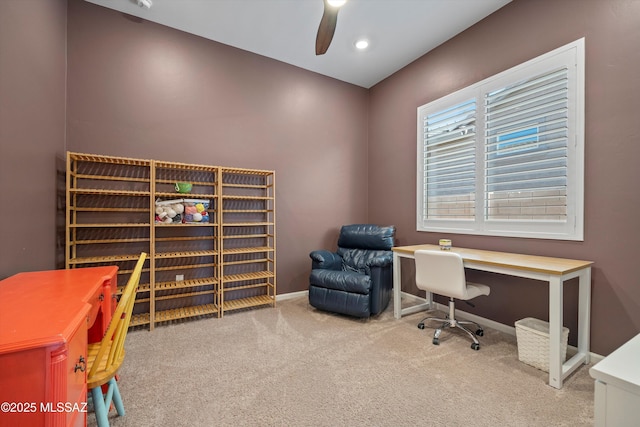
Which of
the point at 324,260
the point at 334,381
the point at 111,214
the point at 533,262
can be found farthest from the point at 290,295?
A: the point at 533,262

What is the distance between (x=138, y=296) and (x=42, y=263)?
924mm

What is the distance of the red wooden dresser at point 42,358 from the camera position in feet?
2.64

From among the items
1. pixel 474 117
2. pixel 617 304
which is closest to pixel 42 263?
pixel 474 117

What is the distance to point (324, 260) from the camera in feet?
10.7

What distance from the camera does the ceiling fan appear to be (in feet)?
5.46

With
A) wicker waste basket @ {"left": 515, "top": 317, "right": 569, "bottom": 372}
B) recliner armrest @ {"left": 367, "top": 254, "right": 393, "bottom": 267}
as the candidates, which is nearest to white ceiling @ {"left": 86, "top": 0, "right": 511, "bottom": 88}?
recliner armrest @ {"left": 367, "top": 254, "right": 393, "bottom": 267}

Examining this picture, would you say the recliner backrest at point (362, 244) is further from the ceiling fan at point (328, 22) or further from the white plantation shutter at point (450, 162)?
the ceiling fan at point (328, 22)

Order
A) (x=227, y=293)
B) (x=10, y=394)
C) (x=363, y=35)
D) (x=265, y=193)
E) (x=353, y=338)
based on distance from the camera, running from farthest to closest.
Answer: (x=265, y=193) < (x=227, y=293) < (x=363, y=35) < (x=353, y=338) < (x=10, y=394)

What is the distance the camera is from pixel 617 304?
2004 mm

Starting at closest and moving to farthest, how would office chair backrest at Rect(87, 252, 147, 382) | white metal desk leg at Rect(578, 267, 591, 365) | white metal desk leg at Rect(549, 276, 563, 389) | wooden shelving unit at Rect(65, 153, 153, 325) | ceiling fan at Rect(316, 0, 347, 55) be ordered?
office chair backrest at Rect(87, 252, 147, 382)
ceiling fan at Rect(316, 0, 347, 55)
white metal desk leg at Rect(549, 276, 563, 389)
white metal desk leg at Rect(578, 267, 591, 365)
wooden shelving unit at Rect(65, 153, 153, 325)

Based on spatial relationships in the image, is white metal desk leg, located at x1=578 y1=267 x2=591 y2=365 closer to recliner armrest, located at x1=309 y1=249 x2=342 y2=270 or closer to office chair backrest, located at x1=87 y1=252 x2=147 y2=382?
recliner armrest, located at x1=309 y1=249 x2=342 y2=270

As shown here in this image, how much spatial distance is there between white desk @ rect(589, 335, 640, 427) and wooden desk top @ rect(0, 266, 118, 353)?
71.2 inches

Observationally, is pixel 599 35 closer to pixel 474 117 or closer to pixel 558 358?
pixel 474 117

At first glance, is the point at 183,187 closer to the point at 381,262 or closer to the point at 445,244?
the point at 381,262
